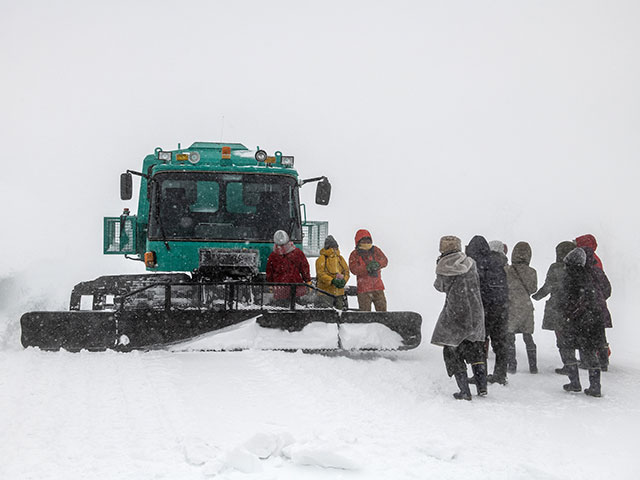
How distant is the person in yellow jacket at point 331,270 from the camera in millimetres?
9812

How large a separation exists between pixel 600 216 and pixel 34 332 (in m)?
35.8

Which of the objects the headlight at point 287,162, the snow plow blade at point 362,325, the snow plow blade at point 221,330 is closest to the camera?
the snow plow blade at point 221,330

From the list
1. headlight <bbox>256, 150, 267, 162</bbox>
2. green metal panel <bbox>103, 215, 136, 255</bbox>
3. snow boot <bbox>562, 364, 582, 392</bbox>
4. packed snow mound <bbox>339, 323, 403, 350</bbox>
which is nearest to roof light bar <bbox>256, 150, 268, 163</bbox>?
headlight <bbox>256, 150, 267, 162</bbox>

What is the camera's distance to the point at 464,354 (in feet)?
21.9

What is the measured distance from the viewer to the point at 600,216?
37.9 m

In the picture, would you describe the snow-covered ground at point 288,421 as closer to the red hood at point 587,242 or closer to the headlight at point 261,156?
the red hood at point 587,242

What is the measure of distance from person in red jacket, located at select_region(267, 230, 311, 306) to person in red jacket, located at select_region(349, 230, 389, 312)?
37.9 inches

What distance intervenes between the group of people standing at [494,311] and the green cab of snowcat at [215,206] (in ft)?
11.0

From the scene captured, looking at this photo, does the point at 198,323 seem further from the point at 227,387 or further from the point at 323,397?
the point at 323,397

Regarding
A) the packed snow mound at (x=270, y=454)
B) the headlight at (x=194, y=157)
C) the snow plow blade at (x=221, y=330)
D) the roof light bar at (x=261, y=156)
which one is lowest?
the packed snow mound at (x=270, y=454)

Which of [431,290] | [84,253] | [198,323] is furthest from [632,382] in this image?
[84,253]

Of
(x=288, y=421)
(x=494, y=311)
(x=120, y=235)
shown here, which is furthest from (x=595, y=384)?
(x=120, y=235)

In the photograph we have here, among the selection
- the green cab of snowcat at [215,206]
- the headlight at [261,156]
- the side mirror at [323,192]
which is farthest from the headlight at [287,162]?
the side mirror at [323,192]

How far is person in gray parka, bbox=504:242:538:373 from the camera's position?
27.3 ft
